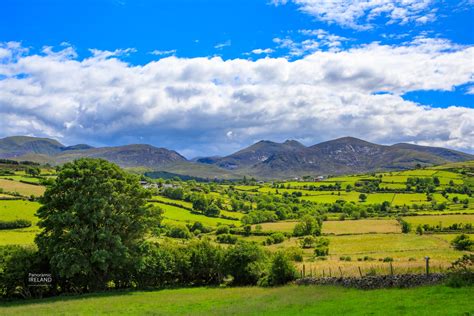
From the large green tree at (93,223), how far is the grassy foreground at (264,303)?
4245 millimetres

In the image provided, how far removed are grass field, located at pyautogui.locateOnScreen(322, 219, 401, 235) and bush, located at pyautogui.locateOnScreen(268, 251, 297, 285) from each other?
78.5m

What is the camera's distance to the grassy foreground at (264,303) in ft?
82.3

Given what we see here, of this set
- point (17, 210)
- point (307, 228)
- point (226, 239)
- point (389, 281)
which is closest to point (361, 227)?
point (307, 228)

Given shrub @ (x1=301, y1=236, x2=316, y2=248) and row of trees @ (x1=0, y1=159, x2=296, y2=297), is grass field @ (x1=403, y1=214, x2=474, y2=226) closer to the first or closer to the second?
shrub @ (x1=301, y1=236, x2=316, y2=248)

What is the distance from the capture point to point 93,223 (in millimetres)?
49625

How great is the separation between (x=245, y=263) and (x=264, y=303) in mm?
18562

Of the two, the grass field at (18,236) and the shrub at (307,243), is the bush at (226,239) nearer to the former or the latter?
the shrub at (307,243)

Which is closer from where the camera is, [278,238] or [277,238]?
[277,238]

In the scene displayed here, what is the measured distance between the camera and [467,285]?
28.0m

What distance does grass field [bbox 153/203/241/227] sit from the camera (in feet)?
471

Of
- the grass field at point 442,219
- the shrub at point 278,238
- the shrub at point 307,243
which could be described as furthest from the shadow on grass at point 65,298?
the grass field at point 442,219

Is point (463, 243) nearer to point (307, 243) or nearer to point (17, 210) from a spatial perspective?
point (307, 243)

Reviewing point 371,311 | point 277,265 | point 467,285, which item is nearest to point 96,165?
point 277,265

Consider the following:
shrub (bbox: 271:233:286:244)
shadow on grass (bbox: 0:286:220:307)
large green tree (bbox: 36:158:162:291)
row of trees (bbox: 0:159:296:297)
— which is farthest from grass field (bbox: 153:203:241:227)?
shadow on grass (bbox: 0:286:220:307)
